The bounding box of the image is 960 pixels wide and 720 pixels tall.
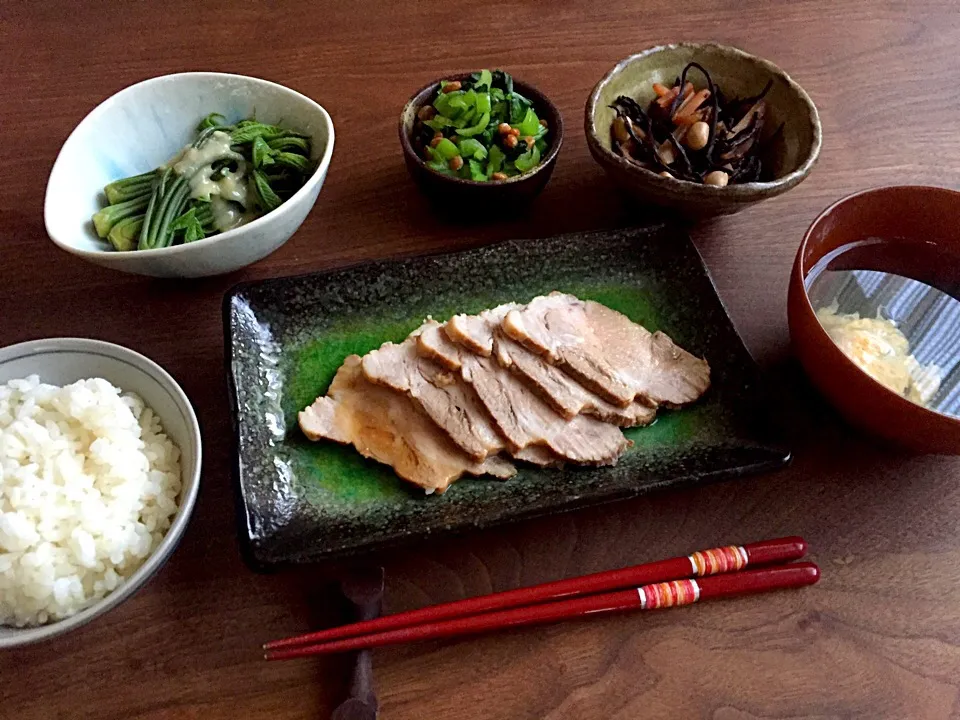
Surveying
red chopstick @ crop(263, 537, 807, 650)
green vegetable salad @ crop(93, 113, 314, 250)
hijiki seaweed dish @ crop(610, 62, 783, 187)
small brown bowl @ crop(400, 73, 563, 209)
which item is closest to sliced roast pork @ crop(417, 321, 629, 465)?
red chopstick @ crop(263, 537, 807, 650)

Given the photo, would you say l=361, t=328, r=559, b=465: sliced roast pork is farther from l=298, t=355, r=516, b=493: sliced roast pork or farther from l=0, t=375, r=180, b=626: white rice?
l=0, t=375, r=180, b=626: white rice

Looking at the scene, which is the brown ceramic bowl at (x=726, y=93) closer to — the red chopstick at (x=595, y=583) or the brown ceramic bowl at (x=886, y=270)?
the brown ceramic bowl at (x=886, y=270)

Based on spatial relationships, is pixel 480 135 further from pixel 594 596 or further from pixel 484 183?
pixel 594 596

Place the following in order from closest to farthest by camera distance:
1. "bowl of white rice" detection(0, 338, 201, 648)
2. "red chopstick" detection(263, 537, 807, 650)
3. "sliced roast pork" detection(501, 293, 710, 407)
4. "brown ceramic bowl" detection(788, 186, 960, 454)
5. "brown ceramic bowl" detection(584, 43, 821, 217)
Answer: "bowl of white rice" detection(0, 338, 201, 648) < "red chopstick" detection(263, 537, 807, 650) < "brown ceramic bowl" detection(788, 186, 960, 454) < "sliced roast pork" detection(501, 293, 710, 407) < "brown ceramic bowl" detection(584, 43, 821, 217)

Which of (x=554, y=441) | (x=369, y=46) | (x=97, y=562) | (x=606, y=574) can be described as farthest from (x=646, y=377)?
(x=369, y=46)

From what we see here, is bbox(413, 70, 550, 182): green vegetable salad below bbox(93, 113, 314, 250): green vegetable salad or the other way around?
the other way around

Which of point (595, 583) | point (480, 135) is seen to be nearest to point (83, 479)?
point (595, 583)

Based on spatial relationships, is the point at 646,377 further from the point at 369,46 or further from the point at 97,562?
the point at 369,46
